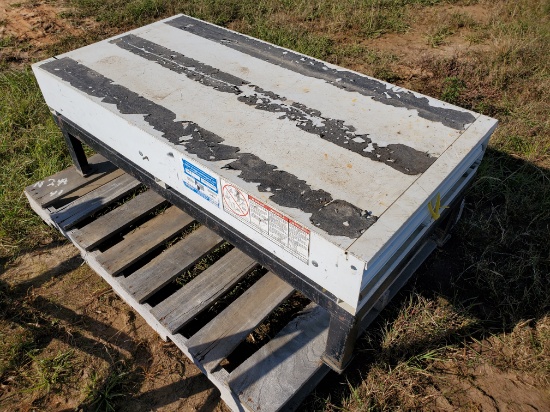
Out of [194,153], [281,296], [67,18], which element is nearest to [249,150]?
[194,153]

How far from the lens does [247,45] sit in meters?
2.41

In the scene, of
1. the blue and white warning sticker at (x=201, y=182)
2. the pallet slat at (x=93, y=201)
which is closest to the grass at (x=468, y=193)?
the pallet slat at (x=93, y=201)

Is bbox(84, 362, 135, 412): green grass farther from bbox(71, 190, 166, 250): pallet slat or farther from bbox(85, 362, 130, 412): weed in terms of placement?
bbox(71, 190, 166, 250): pallet slat

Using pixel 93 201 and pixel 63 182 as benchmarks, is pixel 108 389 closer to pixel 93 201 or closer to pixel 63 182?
pixel 93 201

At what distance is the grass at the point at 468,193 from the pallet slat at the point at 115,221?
0.46 metres

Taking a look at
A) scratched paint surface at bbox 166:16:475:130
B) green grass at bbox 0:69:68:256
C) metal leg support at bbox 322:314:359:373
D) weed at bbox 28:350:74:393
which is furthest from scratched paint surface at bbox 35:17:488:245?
Answer: weed at bbox 28:350:74:393

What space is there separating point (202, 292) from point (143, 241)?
0.49m

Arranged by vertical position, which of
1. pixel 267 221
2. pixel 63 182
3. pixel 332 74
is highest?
pixel 332 74

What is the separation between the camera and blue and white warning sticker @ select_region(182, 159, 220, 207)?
5.26ft

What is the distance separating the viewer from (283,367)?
1.81m

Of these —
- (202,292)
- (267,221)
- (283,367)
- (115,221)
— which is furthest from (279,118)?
(115,221)

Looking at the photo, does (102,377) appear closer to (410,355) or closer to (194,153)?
(194,153)

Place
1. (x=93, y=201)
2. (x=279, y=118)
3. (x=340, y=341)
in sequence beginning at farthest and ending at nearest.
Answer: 1. (x=93, y=201)
2. (x=279, y=118)
3. (x=340, y=341)

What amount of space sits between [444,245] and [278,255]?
4.75 feet
